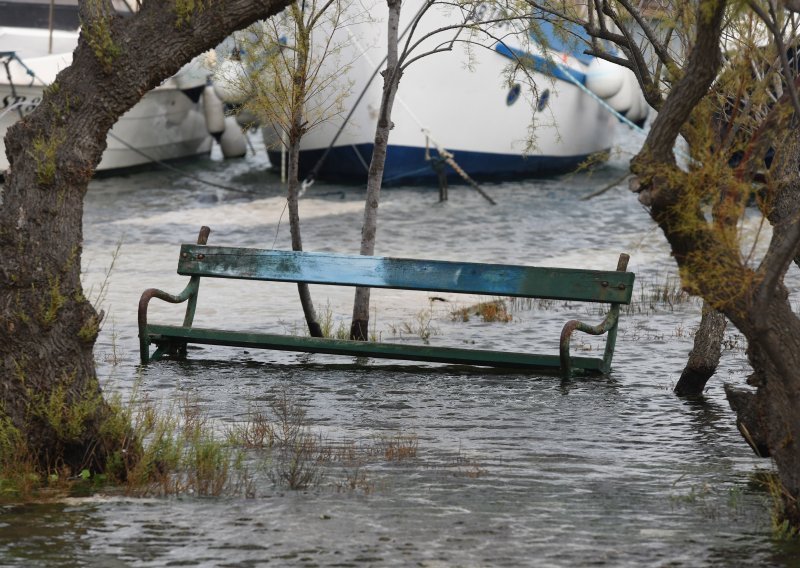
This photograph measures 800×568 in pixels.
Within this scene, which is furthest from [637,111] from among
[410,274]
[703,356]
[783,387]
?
[783,387]

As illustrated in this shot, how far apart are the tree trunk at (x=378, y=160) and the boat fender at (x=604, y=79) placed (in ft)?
60.9

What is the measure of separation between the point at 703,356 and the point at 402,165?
18171mm

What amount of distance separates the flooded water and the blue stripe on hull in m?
10.2

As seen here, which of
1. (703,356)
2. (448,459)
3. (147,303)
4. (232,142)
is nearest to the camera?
(448,459)

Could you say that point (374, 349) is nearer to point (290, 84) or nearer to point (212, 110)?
point (290, 84)

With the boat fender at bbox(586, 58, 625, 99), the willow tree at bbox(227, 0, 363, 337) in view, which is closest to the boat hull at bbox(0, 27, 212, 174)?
the boat fender at bbox(586, 58, 625, 99)

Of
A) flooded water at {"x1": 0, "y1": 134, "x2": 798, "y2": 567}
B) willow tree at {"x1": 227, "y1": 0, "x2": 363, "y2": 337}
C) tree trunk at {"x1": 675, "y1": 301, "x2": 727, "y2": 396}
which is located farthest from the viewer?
willow tree at {"x1": 227, "y1": 0, "x2": 363, "y2": 337}

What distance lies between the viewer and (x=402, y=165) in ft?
89.8

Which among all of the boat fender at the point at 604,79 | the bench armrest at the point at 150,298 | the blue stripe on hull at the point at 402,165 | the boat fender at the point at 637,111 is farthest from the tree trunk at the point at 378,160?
the boat fender at the point at 637,111

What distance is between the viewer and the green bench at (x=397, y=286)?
10117mm

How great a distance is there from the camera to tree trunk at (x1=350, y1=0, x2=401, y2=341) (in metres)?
11.2

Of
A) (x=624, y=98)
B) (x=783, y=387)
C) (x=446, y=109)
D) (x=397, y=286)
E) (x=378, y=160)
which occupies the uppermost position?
(x=624, y=98)

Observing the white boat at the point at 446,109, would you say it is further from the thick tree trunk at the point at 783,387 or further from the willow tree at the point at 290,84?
the thick tree trunk at the point at 783,387

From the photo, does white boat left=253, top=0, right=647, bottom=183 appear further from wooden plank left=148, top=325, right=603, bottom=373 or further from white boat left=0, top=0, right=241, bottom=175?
wooden plank left=148, top=325, right=603, bottom=373
